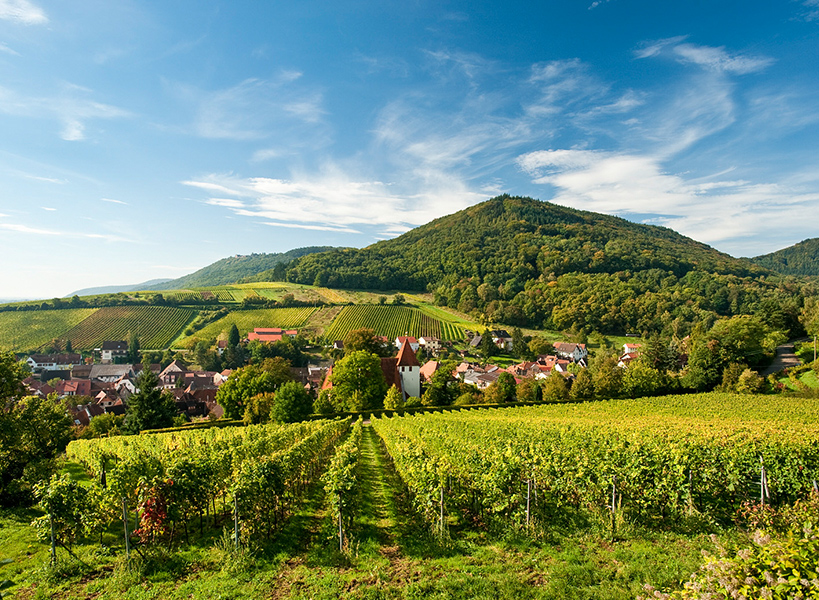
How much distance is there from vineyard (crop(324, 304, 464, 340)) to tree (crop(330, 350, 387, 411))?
49624 millimetres

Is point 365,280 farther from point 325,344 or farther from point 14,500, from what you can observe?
point 14,500

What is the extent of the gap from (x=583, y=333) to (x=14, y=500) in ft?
360

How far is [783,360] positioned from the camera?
52.0 metres

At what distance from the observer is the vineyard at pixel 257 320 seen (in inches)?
3846

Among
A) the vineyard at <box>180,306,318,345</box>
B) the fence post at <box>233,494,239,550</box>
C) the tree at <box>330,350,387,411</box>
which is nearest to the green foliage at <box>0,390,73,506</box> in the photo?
the fence post at <box>233,494,239,550</box>

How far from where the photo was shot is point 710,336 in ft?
180

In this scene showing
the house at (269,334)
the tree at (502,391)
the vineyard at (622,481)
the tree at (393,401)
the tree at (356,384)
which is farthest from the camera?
the house at (269,334)

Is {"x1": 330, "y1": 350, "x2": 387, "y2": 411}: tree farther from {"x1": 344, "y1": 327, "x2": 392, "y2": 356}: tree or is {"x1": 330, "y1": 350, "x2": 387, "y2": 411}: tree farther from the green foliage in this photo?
the green foliage

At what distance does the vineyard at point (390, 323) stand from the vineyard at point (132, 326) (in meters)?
43.8

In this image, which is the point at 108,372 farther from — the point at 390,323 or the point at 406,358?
the point at 406,358

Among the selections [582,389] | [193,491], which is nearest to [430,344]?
[582,389]

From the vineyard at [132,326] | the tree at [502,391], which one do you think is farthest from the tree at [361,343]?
the vineyard at [132,326]

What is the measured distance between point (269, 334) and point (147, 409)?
58276mm

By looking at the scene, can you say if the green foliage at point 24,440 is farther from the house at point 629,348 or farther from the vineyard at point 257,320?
the house at point 629,348
